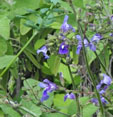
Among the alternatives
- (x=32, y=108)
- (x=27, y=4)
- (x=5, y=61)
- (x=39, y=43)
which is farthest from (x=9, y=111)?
(x=27, y=4)

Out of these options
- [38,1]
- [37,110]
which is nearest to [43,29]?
[38,1]

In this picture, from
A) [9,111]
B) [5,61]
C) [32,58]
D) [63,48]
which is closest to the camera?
[63,48]

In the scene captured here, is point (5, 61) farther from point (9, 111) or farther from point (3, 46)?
point (9, 111)

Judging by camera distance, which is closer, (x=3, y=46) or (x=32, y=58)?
(x=3, y=46)

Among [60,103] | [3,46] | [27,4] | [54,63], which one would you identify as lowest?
[60,103]

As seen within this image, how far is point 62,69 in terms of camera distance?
1588 millimetres

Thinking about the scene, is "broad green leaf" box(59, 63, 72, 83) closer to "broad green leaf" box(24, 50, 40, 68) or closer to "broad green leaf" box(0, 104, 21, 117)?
"broad green leaf" box(24, 50, 40, 68)

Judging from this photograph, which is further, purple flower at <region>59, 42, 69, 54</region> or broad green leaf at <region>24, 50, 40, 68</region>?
broad green leaf at <region>24, 50, 40, 68</region>

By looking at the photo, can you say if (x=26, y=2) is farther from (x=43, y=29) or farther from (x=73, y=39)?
(x=73, y=39)

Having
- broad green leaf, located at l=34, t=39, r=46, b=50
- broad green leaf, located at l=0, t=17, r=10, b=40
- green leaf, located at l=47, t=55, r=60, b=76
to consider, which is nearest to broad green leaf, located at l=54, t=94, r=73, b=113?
green leaf, located at l=47, t=55, r=60, b=76

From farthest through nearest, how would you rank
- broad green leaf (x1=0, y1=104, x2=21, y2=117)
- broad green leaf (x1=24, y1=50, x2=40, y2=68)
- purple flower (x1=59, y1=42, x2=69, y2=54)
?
broad green leaf (x1=24, y1=50, x2=40, y2=68) < broad green leaf (x1=0, y1=104, x2=21, y2=117) < purple flower (x1=59, y1=42, x2=69, y2=54)

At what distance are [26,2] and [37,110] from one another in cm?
57

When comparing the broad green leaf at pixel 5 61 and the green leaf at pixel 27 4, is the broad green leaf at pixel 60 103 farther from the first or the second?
the green leaf at pixel 27 4

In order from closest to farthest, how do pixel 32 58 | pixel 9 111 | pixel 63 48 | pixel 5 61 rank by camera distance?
1. pixel 63 48
2. pixel 9 111
3. pixel 5 61
4. pixel 32 58
